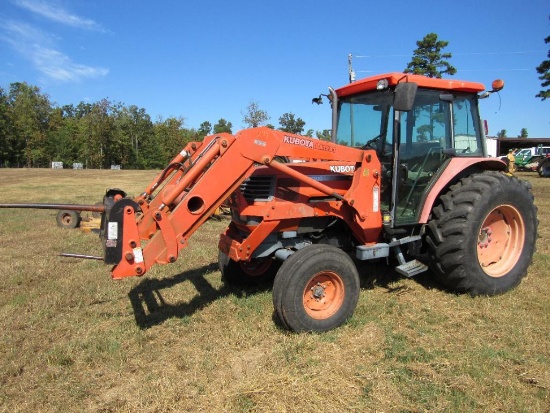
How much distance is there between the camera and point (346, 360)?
3393 millimetres

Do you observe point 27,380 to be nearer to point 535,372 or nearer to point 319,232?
point 319,232

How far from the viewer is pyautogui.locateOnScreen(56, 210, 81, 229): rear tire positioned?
9.55 meters

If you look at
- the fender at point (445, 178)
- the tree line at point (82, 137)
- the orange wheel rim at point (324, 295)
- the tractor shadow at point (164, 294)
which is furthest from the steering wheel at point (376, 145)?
the tree line at point (82, 137)

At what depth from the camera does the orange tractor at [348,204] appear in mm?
3670

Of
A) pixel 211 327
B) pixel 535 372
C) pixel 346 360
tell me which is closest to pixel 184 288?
pixel 211 327

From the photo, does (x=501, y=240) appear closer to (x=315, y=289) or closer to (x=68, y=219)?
(x=315, y=289)

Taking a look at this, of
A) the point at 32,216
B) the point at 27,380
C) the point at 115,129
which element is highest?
the point at 115,129

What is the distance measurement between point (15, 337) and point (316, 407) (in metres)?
3.04

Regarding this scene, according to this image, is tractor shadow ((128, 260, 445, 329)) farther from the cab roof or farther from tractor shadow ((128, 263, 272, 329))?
the cab roof

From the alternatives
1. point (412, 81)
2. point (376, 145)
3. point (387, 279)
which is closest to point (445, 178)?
point (376, 145)

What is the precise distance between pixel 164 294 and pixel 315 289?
6.86ft

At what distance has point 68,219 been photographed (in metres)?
9.75

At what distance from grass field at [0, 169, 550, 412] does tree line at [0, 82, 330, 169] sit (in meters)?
51.0

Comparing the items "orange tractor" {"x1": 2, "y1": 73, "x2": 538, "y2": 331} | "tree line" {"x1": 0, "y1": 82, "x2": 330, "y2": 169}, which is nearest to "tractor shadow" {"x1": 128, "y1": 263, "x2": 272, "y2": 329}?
"orange tractor" {"x1": 2, "y1": 73, "x2": 538, "y2": 331}
